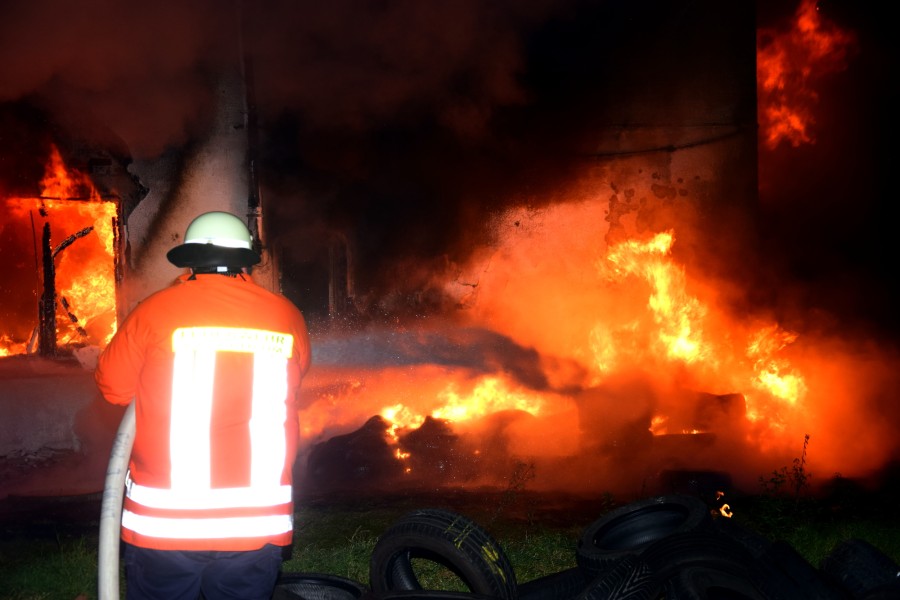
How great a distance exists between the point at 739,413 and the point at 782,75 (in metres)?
6.06

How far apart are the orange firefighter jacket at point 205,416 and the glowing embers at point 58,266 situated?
6130mm

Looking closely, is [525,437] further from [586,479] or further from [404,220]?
[404,220]

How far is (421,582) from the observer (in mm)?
4777

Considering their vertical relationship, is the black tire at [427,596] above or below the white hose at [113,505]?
below

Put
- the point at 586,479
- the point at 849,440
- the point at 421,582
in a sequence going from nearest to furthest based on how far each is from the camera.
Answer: the point at 421,582 < the point at 586,479 < the point at 849,440

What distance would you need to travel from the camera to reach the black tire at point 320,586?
4.12 metres

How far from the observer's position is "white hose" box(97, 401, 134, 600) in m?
3.23

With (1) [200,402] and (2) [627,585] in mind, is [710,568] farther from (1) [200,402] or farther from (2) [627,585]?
(1) [200,402]

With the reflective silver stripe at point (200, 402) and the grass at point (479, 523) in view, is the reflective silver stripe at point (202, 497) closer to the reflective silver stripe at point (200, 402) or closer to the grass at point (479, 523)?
the reflective silver stripe at point (200, 402)

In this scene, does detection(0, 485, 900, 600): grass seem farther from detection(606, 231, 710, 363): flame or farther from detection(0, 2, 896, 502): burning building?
detection(606, 231, 710, 363): flame

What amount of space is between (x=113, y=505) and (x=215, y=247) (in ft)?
4.50

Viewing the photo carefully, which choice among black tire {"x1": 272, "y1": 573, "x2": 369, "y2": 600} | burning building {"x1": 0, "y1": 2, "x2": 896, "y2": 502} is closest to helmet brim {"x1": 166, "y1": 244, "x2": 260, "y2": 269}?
black tire {"x1": 272, "y1": 573, "x2": 369, "y2": 600}

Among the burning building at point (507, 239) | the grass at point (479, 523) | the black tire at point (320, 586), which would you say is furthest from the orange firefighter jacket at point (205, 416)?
the burning building at point (507, 239)

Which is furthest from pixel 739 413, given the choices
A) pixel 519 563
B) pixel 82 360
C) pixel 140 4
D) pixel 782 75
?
pixel 140 4
